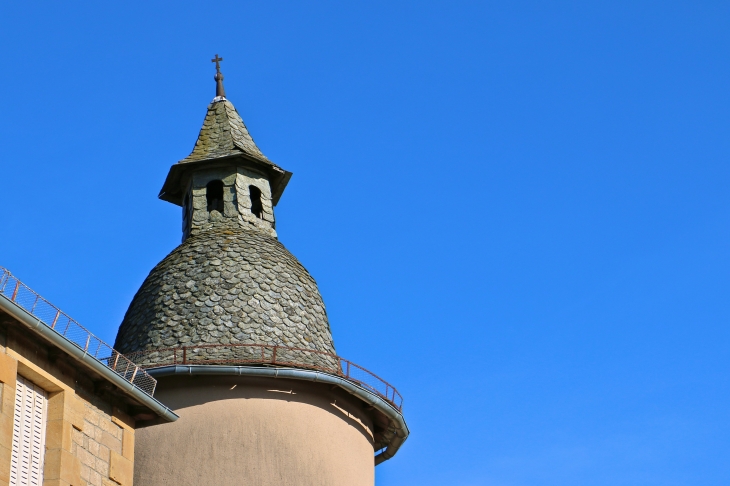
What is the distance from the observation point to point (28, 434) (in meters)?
20.8

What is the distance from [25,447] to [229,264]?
11.4 metres

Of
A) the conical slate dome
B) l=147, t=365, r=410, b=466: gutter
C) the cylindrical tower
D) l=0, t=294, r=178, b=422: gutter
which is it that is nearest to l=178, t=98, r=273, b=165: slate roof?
the conical slate dome

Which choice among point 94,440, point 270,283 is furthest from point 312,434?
point 94,440

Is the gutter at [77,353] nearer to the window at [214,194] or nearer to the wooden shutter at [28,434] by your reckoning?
the wooden shutter at [28,434]

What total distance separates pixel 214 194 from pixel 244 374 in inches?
284

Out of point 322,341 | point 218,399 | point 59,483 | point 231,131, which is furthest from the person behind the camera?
point 231,131

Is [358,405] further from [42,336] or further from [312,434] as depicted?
[42,336]

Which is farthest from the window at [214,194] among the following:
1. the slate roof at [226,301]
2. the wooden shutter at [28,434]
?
the wooden shutter at [28,434]

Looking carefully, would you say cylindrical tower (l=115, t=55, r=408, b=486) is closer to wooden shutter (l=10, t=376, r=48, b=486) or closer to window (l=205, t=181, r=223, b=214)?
window (l=205, t=181, r=223, b=214)

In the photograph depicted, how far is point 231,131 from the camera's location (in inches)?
1430

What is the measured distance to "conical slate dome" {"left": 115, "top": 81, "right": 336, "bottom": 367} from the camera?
98.8ft

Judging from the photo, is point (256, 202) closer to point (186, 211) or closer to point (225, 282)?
point (186, 211)

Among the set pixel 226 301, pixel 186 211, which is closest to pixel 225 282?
pixel 226 301

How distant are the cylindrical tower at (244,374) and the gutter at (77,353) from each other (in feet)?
12.6
